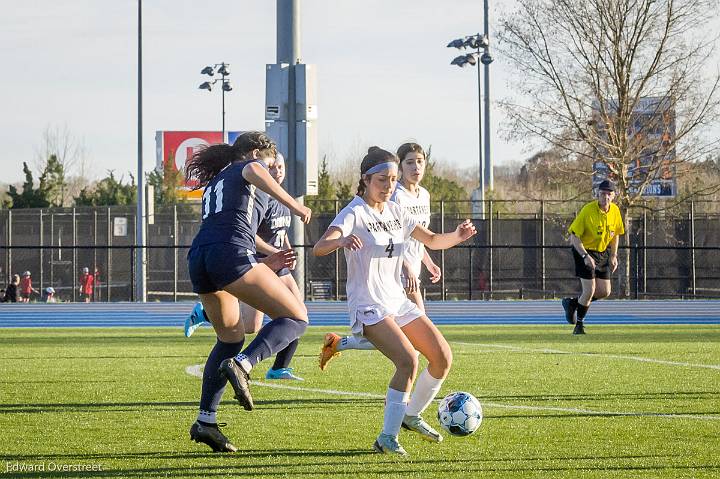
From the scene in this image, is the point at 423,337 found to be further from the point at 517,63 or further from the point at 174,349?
the point at 517,63

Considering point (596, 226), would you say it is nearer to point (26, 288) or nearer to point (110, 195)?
point (26, 288)

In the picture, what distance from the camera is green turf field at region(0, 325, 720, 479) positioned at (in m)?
5.95

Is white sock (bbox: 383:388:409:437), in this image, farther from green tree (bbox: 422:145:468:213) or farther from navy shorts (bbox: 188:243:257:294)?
green tree (bbox: 422:145:468:213)

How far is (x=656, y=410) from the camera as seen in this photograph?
8078 mm

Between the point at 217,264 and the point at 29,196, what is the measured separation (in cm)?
4663

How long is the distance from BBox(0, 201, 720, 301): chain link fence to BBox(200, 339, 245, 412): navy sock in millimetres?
24741

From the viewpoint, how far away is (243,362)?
6152 millimetres

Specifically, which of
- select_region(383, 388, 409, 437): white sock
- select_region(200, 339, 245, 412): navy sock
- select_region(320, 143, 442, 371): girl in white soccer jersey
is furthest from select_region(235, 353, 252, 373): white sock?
select_region(320, 143, 442, 371): girl in white soccer jersey

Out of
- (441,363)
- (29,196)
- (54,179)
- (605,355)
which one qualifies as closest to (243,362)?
(441,363)

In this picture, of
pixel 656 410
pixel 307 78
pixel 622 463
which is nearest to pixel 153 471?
pixel 622 463

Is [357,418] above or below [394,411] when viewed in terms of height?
below

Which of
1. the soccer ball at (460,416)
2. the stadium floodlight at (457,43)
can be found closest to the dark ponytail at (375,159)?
the soccer ball at (460,416)

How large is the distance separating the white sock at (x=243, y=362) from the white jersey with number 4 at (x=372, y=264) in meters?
0.66

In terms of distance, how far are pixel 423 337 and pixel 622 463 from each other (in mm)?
1350
